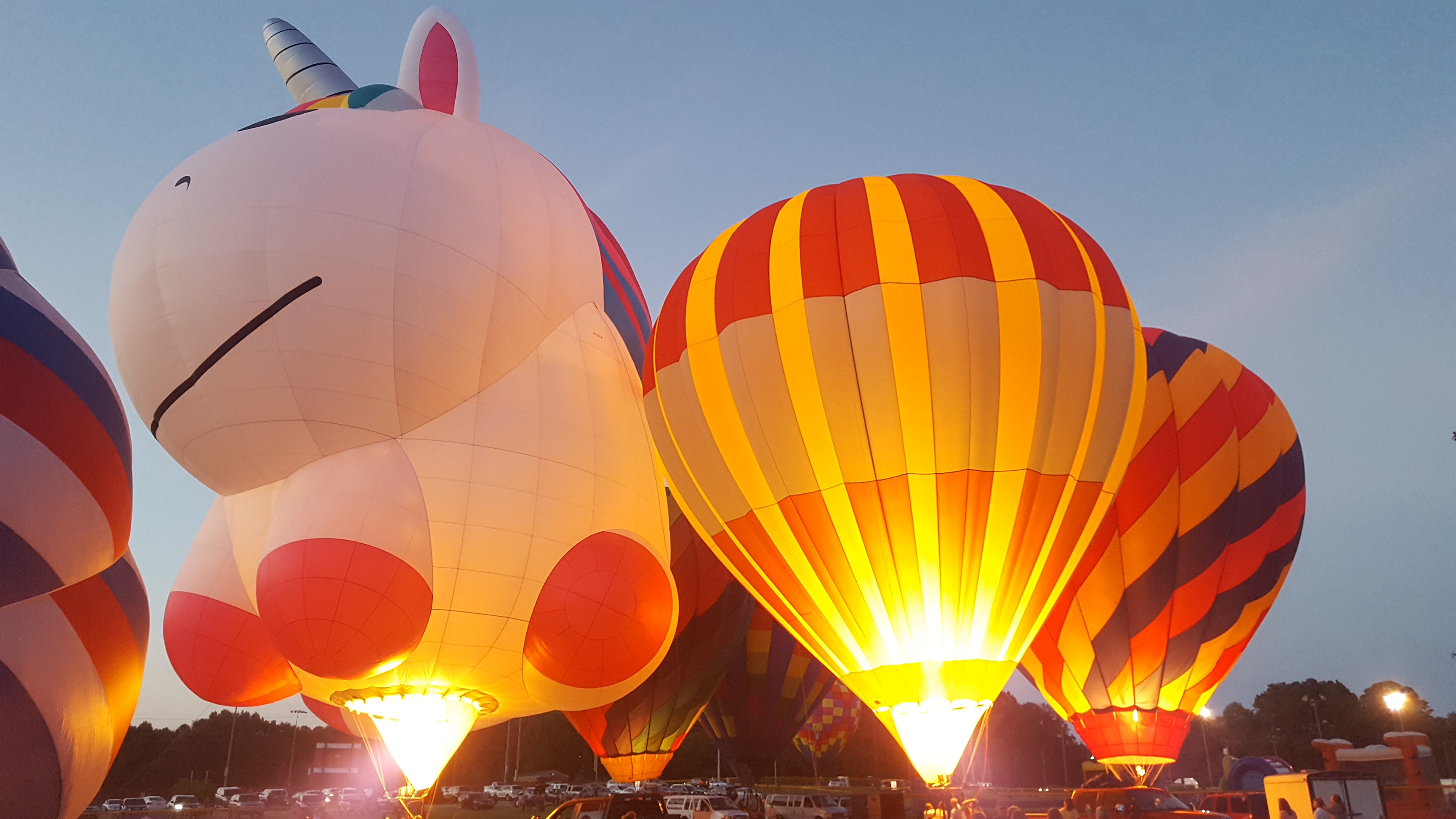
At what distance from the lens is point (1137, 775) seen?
1009 centimetres

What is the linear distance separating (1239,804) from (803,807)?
7827 millimetres

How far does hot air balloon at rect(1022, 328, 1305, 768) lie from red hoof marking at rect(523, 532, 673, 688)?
15.4ft

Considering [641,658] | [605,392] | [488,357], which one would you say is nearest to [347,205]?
[488,357]

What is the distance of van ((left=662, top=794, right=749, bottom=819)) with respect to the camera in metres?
13.2

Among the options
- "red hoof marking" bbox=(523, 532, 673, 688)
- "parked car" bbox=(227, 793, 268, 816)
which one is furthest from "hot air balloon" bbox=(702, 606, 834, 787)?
"parked car" bbox=(227, 793, 268, 816)

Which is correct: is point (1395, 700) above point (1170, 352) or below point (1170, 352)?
below

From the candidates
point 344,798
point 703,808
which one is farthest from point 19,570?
point 344,798

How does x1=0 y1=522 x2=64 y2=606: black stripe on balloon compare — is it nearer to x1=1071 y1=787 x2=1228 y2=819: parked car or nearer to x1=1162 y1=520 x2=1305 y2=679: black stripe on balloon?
x1=1071 y1=787 x2=1228 y2=819: parked car

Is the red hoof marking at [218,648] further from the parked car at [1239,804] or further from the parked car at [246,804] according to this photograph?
the parked car at [246,804]

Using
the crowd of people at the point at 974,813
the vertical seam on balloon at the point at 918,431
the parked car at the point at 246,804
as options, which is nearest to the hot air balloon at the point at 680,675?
the crowd of people at the point at 974,813

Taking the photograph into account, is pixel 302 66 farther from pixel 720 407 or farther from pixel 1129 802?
pixel 1129 802

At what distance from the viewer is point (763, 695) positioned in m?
13.4

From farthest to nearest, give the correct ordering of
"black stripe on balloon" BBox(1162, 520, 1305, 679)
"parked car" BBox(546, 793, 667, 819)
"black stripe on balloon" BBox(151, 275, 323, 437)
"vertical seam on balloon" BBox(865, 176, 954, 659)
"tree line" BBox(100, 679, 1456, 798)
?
"tree line" BBox(100, 679, 1456, 798) → "black stripe on balloon" BBox(1162, 520, 1305, 679) → "black stripe on balloon" BBox(151, 275, 323, 437) → "vertical seam on balloon" BBox(865, 176, 954, 659) → "parked car" BBox(546, 793, 667, 819)

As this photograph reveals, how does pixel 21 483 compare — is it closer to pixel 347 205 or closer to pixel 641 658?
pixel 347 205
